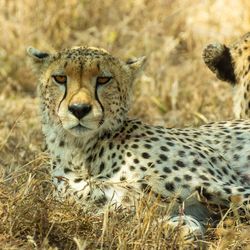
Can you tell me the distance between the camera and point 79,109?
449 centimetres

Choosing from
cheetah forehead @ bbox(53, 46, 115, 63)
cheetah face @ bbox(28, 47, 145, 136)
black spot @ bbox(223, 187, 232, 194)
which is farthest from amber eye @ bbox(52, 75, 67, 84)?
black spot @ bbox(223, 187, 232, 194)

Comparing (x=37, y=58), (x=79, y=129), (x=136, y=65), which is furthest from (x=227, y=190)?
(x=37, y=58)

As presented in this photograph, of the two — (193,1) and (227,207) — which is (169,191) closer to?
(227,207)

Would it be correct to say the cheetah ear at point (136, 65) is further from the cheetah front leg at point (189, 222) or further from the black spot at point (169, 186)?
the cheetah front leg at point (189, 222)

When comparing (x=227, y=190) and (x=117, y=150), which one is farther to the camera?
(x=117, y=150)

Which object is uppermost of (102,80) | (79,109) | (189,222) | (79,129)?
(102,80)

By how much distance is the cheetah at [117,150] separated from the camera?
454 cm

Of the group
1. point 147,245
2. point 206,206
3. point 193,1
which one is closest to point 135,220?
point 147,245

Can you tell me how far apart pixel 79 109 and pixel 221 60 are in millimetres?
1838

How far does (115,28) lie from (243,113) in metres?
2.55

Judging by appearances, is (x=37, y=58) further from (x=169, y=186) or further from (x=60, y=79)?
(x=169, y=186)

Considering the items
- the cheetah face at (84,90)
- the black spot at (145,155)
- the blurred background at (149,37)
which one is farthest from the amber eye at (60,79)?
the blurred background at (149,37)

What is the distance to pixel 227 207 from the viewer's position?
4.59 metres

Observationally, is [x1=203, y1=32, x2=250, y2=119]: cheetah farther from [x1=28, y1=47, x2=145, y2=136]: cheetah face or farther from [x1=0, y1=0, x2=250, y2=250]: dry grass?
[x1=28, y1=47, x2=145, y2=136]: cheetah face
